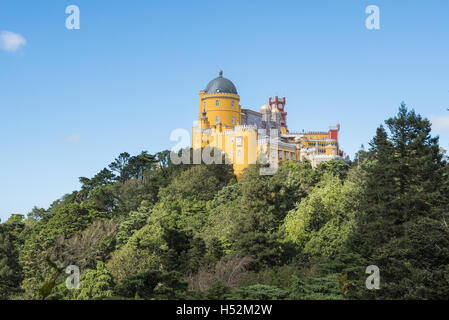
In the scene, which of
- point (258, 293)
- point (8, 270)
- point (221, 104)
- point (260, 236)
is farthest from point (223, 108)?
point (258, 293)

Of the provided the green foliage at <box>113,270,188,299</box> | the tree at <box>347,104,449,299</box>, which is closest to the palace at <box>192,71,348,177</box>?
the tree at <box>347,104,449,299</box>

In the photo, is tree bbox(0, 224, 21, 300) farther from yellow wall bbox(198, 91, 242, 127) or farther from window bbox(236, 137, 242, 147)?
yellow wall bbox(198, 91, 242, 127)

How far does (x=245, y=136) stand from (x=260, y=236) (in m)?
25.3

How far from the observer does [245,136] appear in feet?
196

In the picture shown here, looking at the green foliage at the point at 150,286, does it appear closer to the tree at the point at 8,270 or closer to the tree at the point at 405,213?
the tree at the point at 405,213

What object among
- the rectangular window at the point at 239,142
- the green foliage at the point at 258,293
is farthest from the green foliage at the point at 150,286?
the rectangular window at the point at 239,142

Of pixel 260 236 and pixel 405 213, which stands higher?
pixel 405 213

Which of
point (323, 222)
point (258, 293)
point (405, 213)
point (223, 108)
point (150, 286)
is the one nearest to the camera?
point (150, 286)

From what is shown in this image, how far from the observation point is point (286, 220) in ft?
132

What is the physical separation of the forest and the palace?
242 centimetres

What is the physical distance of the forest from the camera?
25547 mm

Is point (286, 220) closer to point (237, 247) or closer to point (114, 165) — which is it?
point (237, 247)

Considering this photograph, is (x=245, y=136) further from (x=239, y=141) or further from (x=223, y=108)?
(x=223, y=108)

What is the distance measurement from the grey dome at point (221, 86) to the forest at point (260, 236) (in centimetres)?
1103
